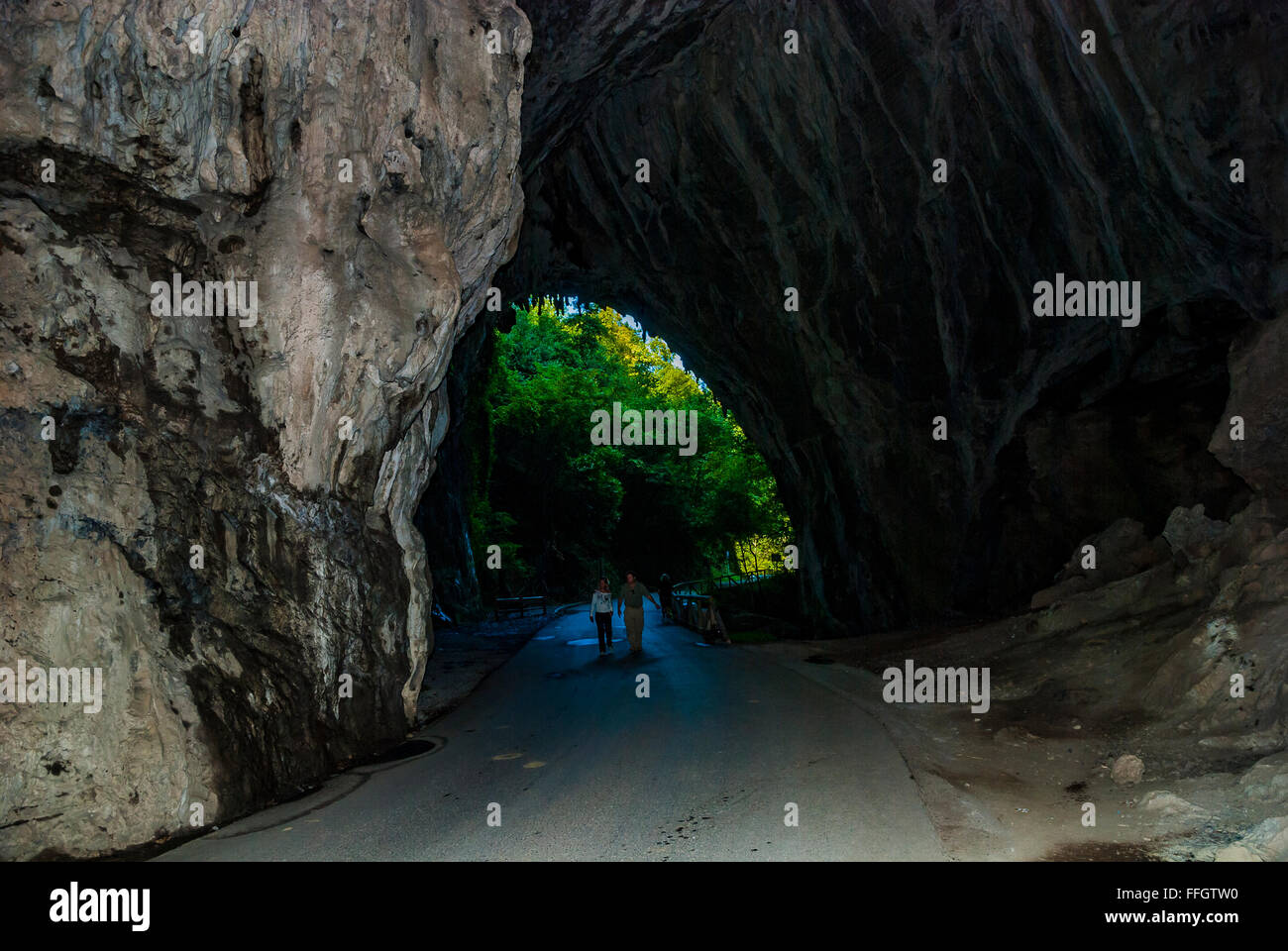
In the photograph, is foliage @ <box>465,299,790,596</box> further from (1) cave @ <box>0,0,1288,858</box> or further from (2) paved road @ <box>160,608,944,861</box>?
(2) paved road @ <box>160,608,944,861</box>

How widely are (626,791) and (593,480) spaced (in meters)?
37.0

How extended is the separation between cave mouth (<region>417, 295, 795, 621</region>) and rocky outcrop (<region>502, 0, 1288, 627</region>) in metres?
17.5

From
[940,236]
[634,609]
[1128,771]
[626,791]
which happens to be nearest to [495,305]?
[634,609]

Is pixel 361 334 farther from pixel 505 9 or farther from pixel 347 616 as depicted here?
pixel 505 9

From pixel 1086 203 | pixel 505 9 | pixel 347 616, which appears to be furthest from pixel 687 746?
pixel 1086 203

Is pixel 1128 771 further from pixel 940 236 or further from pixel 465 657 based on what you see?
pixel 940 236

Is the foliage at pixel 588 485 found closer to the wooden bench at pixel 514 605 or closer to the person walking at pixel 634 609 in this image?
the wooden bench at pixel 514 605

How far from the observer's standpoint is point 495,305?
1767cm

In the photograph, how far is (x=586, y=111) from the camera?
1848cm

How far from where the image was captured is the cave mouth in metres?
43.0

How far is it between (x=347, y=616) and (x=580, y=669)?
6.47 meters

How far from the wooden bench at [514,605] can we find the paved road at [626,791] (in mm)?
17953

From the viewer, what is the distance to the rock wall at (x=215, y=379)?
6359 mm

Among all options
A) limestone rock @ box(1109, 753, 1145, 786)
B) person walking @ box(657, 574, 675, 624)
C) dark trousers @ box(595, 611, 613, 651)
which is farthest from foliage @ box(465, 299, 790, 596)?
limestone rock @ box(1109, 753, 1145, 786)
